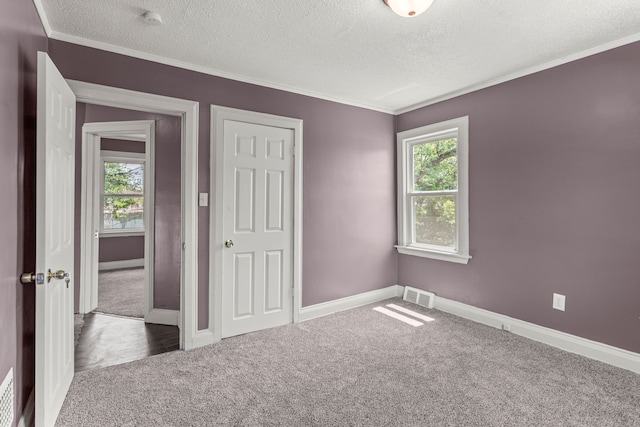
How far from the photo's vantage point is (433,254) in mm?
3846

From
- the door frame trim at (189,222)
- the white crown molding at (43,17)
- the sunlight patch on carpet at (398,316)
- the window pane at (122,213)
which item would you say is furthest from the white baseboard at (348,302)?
the window pane at (122,213)

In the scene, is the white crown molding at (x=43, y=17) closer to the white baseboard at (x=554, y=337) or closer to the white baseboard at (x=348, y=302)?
the white baseboard at (x=348, y=302)

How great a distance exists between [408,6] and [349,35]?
1.86 feet

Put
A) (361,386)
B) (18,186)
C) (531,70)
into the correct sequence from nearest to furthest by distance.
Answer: (18,186) < (361,386) < (531,70)

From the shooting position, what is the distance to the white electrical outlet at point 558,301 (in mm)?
2822

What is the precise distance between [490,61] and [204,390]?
333 cm

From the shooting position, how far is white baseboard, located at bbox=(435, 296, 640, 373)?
2.48 metres

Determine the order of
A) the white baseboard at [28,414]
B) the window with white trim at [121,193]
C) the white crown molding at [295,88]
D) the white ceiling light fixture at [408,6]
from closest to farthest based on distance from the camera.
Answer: the white baseboard at [28,414]
the white ceiling light fixture at [408,6]
the white crown molding at [295,88]
the window with white trim at [121,193]

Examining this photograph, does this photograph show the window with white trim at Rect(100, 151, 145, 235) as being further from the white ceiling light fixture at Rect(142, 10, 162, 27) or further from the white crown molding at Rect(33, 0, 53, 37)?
the white ceiling light fixture at Rect(142, 10, 162, 27)

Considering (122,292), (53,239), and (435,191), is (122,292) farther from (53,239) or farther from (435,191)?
(435,191)

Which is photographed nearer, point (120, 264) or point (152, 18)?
point (152, 18)

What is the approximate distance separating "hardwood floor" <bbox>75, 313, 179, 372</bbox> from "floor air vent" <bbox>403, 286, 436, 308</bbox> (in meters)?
2.60

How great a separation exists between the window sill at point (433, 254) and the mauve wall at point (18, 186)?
11.5ft

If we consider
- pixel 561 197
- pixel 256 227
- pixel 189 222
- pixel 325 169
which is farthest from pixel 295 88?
pixel 561 197
